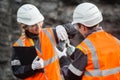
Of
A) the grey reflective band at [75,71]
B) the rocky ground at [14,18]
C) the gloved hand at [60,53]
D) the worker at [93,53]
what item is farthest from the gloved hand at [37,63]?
the rocky ground at [14,18]

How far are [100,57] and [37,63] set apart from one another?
1042mm

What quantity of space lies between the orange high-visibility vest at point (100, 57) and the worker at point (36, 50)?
0.78 m

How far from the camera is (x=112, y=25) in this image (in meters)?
8.23

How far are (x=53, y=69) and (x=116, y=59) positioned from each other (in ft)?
3.10

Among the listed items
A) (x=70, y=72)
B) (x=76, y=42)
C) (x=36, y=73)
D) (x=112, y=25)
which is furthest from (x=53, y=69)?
(x=112, y=25)

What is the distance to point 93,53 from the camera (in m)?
4.10

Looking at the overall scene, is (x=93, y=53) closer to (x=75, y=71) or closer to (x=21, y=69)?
(x=75, y=71)

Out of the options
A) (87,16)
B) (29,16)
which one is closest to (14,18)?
(29,16)

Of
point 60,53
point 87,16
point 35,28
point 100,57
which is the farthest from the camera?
point 35,28

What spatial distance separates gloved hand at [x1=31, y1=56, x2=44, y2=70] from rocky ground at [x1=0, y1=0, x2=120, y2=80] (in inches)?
102

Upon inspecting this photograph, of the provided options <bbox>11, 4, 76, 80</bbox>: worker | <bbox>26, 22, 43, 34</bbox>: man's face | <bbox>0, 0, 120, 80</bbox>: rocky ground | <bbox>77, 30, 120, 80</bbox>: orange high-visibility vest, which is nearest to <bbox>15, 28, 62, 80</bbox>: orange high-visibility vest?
<bbox>11, 4, 76, 80</bbox>: worker

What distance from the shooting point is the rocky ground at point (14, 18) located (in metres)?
7.76

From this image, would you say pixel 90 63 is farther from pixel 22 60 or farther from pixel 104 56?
pixel 22 60

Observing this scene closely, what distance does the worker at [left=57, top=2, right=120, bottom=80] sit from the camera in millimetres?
4094
